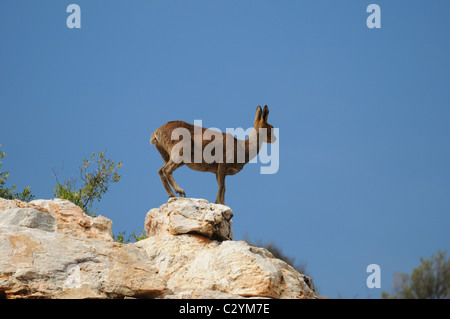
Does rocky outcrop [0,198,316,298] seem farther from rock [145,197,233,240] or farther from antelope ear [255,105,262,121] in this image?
antelope ear [255,105,262,121]

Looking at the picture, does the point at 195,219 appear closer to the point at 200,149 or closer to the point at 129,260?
the point at 129,260

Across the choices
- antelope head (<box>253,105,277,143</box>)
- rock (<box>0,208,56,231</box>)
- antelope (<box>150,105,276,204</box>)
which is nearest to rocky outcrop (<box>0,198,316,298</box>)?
rock (<box>0,208,56,231</box>)

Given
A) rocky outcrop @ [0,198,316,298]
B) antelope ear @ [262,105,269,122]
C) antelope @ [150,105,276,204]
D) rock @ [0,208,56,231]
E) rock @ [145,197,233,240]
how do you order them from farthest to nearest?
antelope ear @ [262,105,269,122], antelope @ [150,105,276,204], rock @ [145,197,233,240], rock @ [0,208,56,231], rocky outcrop @ [0,198,316,298]

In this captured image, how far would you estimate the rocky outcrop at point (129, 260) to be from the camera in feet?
29.4

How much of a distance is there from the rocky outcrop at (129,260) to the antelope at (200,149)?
2.03 meters

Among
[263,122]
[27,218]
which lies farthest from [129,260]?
[263,122]

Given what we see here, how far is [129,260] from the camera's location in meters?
9.80

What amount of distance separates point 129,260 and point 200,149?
162 inches

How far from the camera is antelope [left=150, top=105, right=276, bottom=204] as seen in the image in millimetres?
13148

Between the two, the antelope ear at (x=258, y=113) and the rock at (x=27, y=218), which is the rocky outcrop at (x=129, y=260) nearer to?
the rock at (x=27, y=218)

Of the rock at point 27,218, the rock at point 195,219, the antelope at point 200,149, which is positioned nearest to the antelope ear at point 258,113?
the antelope at point 200,149

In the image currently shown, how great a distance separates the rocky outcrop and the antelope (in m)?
2.03
